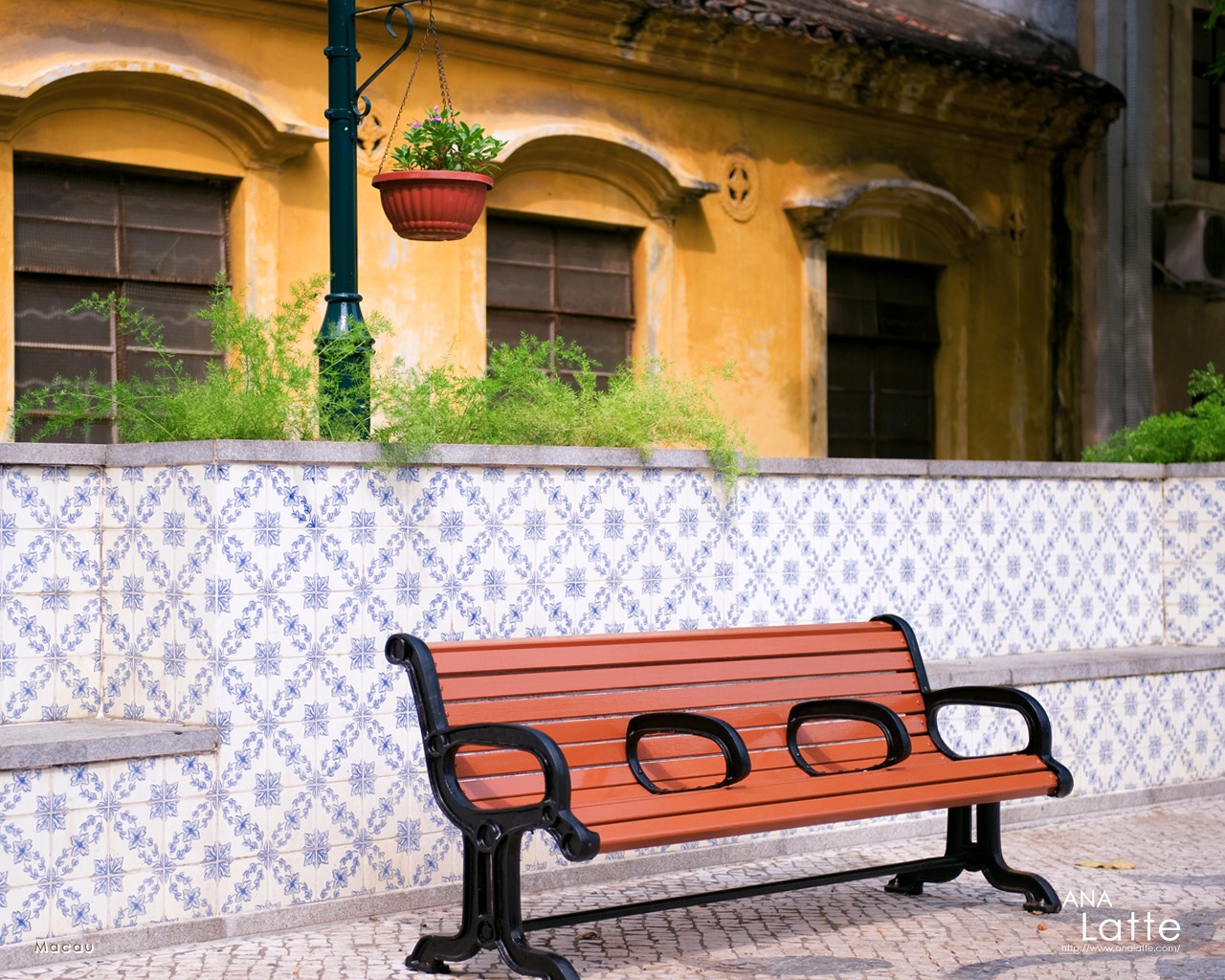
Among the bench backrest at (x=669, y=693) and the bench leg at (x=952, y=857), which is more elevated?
the bench backrest at (x=669, y=693)

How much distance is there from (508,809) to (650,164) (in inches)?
291

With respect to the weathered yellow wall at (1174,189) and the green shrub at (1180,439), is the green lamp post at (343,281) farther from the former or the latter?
the weathered yellow wall at (1174,189)

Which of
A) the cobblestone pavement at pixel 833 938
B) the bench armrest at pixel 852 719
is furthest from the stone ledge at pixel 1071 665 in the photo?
the bench armrest at pixel 852 719

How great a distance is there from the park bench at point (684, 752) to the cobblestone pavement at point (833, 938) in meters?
0.18

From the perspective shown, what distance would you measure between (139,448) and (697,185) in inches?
261

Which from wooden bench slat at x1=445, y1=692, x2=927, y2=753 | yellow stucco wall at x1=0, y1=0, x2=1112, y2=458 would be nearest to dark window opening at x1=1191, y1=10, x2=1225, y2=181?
yellow stucco wall at x1=0, y1=0, x2=1112, y2=458

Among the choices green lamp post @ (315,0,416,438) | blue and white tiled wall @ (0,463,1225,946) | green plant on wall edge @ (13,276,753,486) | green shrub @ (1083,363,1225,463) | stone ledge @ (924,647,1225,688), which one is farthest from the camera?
green shrub @ (1083,363,1225,463)

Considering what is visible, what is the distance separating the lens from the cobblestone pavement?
17.8 ft

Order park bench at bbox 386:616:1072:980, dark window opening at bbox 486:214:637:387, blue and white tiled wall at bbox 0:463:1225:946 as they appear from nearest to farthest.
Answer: park bench at bbox 386:616:1072:980, blue and white tiled wall at bbox 0:463:1225:946, dark window opening at bbox 486:214:637:387

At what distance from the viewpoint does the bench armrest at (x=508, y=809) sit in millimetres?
4918

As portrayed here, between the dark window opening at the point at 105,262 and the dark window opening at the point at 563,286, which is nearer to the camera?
the dark window opening at the point at 105,262

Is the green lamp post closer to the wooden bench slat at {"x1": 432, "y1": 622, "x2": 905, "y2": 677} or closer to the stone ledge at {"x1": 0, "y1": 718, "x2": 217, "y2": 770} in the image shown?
the wooden bench slat at {"x1": 432, "y1": 622, "x2": 905, "y2": 677}

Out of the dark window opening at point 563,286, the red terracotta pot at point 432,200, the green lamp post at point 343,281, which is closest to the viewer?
the green lamp post at point 343,281

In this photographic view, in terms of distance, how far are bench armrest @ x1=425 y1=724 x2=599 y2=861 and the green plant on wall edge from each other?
52.9 inches
